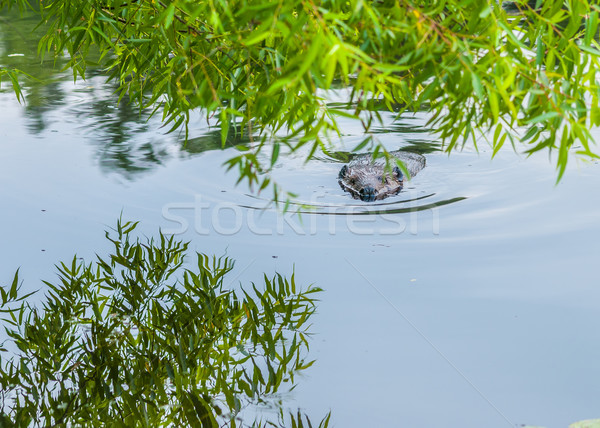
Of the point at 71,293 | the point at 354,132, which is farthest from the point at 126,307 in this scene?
the point at 354,132

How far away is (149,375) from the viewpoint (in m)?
2.94

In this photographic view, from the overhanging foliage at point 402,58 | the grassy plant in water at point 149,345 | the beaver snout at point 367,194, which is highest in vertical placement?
the overhanging foliage at point 402,58

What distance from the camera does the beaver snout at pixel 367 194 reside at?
502 cm

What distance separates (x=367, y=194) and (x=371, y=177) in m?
0.35

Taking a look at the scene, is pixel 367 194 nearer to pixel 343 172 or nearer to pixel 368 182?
pixel 368 182

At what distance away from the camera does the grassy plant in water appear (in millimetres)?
2742

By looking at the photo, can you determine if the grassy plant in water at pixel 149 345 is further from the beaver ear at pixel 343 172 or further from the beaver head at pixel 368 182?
the beaver ear at pixel 343 172

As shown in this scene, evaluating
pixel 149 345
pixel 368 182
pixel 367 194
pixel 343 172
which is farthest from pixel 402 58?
pixel 343 172

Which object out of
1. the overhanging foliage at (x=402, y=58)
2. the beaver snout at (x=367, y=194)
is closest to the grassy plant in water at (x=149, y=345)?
the overhanging foliage at (x=402, y=58)

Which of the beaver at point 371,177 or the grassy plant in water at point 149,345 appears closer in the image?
the grassy plant in water at point 149,345

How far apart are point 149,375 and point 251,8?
184 centimetres

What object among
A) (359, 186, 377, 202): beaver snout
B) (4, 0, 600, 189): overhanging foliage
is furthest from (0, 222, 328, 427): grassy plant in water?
(359, 186, 377, 202): beaver snout

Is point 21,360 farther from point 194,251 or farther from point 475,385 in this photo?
point 475,385

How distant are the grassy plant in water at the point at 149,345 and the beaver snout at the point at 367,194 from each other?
4.76ft
